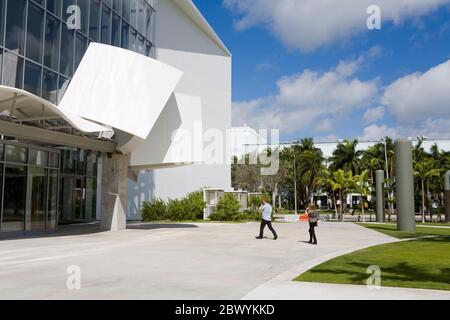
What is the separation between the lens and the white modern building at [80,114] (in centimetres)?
1819

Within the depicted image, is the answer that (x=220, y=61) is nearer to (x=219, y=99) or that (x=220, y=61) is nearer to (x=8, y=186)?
(x=219, y=99)

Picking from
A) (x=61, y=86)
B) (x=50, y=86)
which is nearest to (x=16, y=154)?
(x=50, y=86)

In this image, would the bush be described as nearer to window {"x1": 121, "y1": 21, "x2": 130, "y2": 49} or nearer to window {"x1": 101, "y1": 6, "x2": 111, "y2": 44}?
window {"x1": 121, "y1": 21, "x2": 130, "y2": 49}

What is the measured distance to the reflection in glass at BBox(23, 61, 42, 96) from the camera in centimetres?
2109

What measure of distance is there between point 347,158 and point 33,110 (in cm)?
5392

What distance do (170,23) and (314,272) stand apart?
35819 mm

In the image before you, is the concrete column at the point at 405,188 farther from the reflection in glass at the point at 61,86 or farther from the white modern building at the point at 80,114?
the reflection in glass at the point at 61,86

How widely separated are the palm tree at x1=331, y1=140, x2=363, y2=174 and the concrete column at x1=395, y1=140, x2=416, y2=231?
134 ft

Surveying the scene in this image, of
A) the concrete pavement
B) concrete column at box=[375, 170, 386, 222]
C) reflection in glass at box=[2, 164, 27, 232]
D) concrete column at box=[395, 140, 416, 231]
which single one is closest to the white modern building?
reflection in glass at box=[2, 164, 27, 232]

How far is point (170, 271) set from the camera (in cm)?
973

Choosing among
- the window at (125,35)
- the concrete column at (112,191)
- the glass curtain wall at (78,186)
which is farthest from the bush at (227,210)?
the window at (125,35)

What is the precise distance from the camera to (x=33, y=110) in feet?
57.4

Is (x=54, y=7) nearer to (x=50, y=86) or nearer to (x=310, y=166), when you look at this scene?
(x=50, y=86)
